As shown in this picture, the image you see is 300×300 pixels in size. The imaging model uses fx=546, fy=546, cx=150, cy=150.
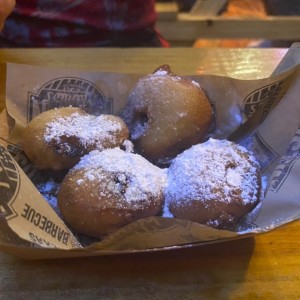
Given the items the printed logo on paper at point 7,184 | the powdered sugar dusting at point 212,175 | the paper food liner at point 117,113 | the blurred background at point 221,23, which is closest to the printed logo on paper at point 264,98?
the paper food liner at point 117,113

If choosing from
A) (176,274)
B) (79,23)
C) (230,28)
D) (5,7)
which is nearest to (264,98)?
(176,274)

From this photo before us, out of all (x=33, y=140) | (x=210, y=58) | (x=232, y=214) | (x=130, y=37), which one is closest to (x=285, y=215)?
(x=232, y=214)

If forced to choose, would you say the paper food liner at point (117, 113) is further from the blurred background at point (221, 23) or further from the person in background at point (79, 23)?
the blurred background at point (221, 23)

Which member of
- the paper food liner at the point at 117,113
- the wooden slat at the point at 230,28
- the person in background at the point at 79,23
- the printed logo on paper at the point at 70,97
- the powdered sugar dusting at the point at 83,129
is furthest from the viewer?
the wooden slat at the point at 230,28

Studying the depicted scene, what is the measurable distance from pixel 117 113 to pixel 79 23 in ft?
1.37

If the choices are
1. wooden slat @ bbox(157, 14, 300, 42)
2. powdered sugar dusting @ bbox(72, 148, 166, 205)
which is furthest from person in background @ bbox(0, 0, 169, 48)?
powdered sugar dusting @ bbox(72, 148, 166, 205)

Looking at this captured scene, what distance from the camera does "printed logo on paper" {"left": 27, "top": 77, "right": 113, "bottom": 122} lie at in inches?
35.6

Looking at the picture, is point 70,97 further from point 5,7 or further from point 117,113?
point 5,7

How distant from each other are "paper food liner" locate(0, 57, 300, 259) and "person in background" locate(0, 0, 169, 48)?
0.34 meters

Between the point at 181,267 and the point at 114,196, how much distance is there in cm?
12

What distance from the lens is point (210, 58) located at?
3.67 ft

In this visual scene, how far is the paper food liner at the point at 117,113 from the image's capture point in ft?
1.97

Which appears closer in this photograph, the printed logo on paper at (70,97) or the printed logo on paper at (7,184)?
the printed logo on paper at (7,184)

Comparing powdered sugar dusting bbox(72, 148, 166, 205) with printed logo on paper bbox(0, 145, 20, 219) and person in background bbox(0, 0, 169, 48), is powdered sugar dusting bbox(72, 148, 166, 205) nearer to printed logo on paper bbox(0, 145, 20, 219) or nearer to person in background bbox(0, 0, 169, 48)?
printed logo on paper bbox(0, 145, 20, 219)
